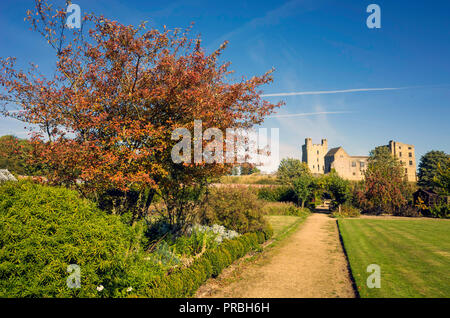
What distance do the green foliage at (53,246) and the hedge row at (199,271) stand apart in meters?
0.54

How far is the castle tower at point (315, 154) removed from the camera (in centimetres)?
9669

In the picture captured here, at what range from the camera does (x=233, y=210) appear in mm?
11164

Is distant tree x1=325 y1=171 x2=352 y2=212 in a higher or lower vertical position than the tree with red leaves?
lower

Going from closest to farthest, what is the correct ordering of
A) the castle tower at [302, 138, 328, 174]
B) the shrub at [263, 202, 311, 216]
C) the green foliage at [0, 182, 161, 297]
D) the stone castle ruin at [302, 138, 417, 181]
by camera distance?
the green foliage at [0, 182, 161, 297]
the shrub at [263, 202, 311, 216]
the stone castle ruin at [302, 138, 417, 181]
the castle tower at [302, 138, 328, 174]

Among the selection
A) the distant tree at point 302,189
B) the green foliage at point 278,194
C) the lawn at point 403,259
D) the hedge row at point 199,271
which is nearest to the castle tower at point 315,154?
the green foliage at point 278,194

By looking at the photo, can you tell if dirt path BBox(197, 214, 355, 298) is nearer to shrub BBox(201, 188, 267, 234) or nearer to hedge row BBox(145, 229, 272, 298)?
hedge row BBox(145, 229, 272, 298)

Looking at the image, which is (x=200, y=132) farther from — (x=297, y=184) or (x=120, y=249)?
(x=297, y=184)

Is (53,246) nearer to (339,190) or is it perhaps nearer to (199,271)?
(199,271)

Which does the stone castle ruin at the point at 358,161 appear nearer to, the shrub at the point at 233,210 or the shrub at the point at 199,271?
the shrub at the point at 233,210

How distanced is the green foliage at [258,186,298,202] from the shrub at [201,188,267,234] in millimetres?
18096

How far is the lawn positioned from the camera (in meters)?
6.33

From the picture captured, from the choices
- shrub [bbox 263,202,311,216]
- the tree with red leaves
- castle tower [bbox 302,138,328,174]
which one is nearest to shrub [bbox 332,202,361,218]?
shrub [bbox 263,202,311,216]

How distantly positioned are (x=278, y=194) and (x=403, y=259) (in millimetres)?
21676

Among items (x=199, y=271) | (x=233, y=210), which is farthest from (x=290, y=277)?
(x=233, y=210)
